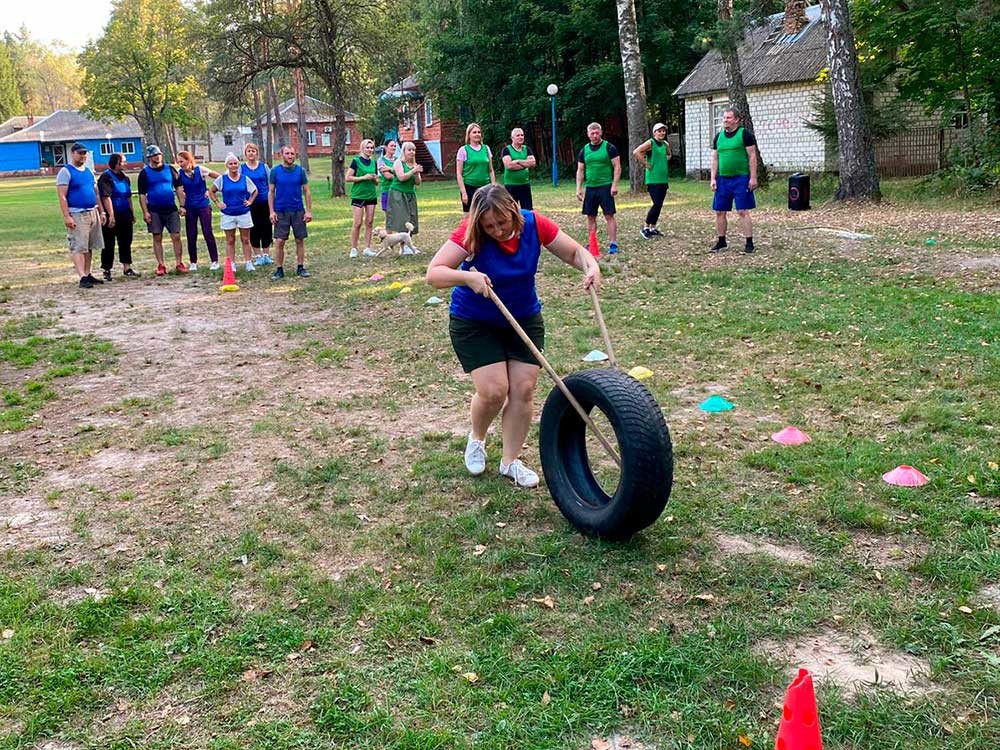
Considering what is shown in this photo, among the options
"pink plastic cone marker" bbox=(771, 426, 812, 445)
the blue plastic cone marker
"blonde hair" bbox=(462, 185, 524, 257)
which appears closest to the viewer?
"blonde hair" bbox=(462, 185, 524, 257)

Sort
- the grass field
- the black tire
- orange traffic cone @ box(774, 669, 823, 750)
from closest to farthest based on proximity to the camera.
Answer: orange traffic cone @ box(774, 669, 823, 750) < the grass field < the black tire

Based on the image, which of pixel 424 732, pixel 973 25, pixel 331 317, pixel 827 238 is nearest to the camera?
pixel 424 732

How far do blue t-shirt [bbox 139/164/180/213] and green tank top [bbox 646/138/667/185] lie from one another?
7.36m

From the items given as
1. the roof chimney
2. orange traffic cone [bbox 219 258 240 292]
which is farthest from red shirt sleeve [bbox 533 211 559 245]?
the roof chimney

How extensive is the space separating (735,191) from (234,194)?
7170 mm

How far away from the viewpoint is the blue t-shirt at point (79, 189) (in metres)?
12.6

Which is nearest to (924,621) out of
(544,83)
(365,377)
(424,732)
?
(424,732)

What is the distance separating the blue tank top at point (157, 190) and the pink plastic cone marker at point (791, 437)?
1103 centimetres

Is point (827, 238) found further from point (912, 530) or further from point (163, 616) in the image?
point (163, 616)

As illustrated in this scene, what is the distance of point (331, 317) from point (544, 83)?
94.8ft

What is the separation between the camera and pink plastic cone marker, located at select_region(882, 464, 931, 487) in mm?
4637

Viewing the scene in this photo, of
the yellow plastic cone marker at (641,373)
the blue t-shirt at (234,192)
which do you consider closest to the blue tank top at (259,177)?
the blue t-shirt at (234,192)

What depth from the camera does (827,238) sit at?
13.7 m

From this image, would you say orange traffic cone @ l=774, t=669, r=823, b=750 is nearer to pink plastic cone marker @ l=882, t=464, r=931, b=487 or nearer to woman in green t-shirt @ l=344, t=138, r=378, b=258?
pink plastic cone marker @ l=882, t=464, r=931, b=487
